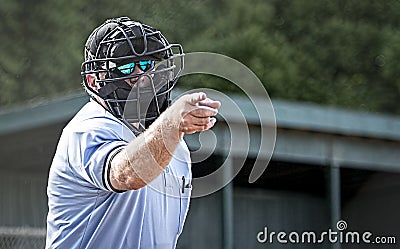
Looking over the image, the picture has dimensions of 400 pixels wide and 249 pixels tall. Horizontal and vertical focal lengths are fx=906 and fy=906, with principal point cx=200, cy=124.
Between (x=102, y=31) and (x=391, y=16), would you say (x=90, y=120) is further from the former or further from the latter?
(x=391, y=16)

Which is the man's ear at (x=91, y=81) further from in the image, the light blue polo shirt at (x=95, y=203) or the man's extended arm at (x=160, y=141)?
the man's extended arm at (x=160, y=141)

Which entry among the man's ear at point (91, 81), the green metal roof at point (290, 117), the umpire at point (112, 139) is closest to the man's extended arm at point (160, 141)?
the umpire at point (112, 139)

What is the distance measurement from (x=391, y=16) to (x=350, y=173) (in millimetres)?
9597

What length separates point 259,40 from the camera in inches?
697

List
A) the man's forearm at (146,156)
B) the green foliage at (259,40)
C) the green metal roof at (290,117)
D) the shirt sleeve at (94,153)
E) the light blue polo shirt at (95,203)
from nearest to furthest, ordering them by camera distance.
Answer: the man's forearm at (146,156) → the shirt sleeve at (94,153) → the light blue polo shirt at (95,203) → the green metal roof at (290,117) → the green foliage at (259,40)

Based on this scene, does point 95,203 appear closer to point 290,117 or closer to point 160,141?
point 160,141

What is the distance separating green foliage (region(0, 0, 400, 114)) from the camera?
17.8m

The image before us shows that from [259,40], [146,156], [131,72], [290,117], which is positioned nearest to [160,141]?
[146,156]

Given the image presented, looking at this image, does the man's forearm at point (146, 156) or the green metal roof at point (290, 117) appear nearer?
the man's forearm at point (146, 156)

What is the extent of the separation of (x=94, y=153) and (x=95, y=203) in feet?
0.75

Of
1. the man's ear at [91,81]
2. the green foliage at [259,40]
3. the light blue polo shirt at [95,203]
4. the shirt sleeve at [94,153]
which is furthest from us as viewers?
the green foliage at [259,40]

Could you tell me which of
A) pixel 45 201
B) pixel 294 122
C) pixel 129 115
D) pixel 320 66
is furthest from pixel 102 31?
pixel 320 66

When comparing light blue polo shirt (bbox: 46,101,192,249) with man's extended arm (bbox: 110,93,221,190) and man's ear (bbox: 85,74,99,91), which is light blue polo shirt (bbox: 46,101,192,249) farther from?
man's extended arm (bbox: 110,93,221,190)

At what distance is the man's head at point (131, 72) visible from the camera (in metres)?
2.76
